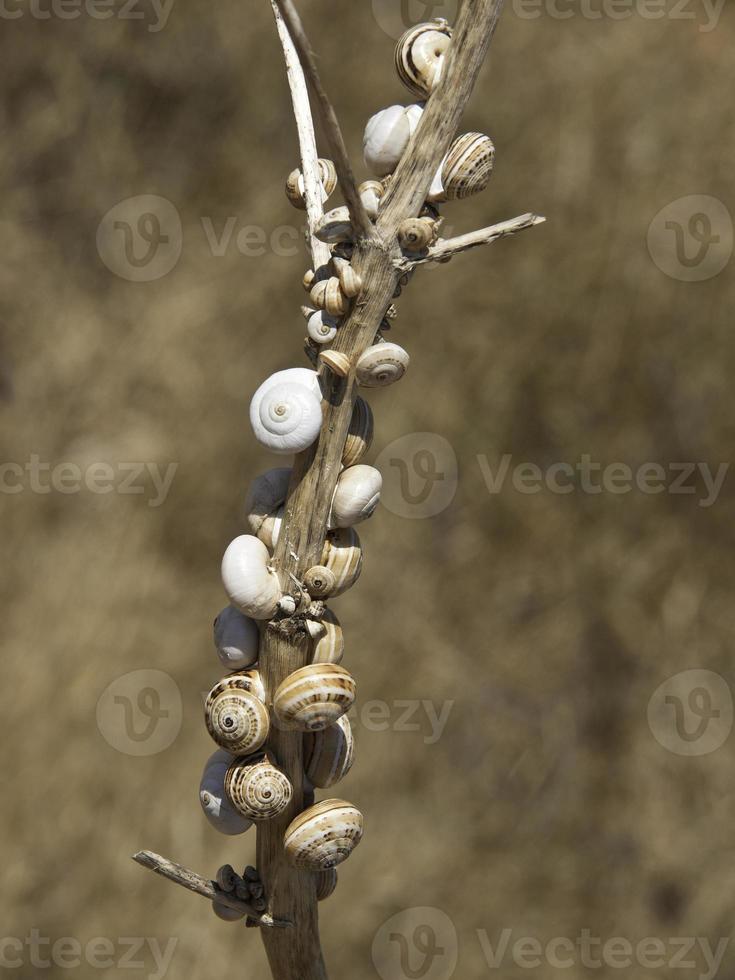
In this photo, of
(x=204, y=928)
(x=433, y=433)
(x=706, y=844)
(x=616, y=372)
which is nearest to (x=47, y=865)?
(x=204, y=928)

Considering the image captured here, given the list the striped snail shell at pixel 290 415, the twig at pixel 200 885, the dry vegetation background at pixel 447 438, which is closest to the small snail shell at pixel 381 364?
the striped snail shell at pixel 290 415

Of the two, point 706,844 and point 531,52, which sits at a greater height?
point 531,52

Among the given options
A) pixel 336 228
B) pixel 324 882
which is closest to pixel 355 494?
pixel 336 228

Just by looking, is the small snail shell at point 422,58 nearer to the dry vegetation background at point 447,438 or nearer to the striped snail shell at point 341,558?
the striped snail shell at point 341,558

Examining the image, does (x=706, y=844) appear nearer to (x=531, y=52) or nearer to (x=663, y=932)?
(x=663, y=932)

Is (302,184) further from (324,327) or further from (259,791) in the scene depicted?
(259,791)
